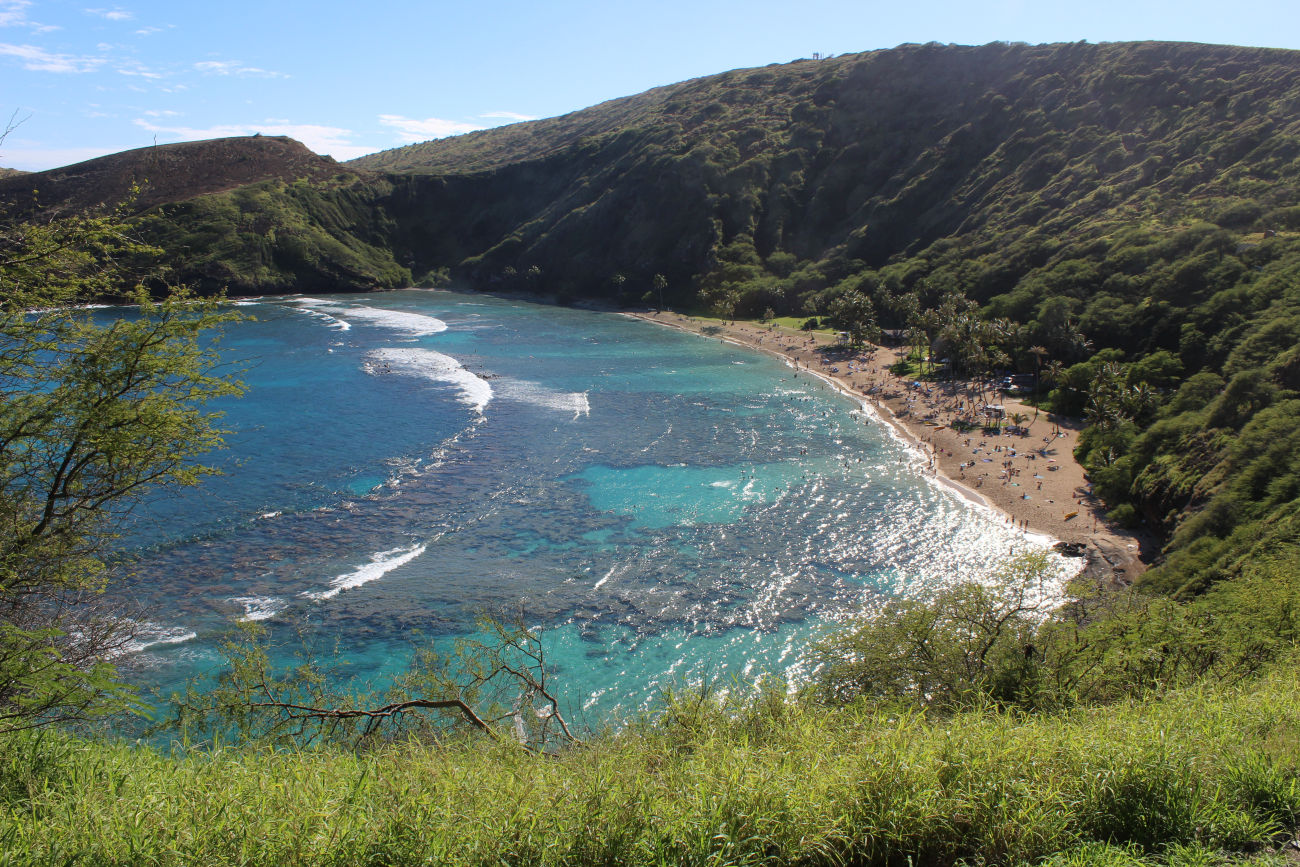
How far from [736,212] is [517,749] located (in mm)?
137939

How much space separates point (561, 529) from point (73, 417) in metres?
33.0

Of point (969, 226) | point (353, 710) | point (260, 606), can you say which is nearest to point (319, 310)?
point (260, 606)

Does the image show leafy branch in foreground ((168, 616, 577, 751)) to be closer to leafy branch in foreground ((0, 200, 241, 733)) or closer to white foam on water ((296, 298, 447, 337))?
leafy branch in foreground ((0, 200, 241, 733))

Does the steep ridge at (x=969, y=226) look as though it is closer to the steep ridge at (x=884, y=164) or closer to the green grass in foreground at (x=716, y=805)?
the steep ridge at (x=884, y=164)

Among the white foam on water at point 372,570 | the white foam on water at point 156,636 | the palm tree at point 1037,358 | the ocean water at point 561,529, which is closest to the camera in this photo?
the white foam on water at point 156,636

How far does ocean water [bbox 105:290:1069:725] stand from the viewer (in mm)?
31219

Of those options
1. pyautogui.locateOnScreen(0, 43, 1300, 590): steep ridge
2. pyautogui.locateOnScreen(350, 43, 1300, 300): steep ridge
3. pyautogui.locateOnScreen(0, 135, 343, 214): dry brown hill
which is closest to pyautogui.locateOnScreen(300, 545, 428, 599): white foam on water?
pyautogui.locateOnScreen(0, 43, 1300, 590): steep ridge

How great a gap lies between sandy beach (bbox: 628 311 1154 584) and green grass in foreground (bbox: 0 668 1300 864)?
107 feet

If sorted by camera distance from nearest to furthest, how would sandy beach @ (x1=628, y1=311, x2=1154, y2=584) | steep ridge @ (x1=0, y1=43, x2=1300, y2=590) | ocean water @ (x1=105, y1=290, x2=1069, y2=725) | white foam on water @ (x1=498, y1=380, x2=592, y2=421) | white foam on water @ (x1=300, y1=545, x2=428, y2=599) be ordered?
ocean water @ (x1=105, y1=290, x2=1069, y2=725) < white foam on water @ (x1=300, y1=545, x2=428, y2=599) < sandy beach @ (x1=628, y1=311, x2=1154, y2=584) < steep ridge @ (x1=0, y1=43, x2=1300, y2=590) < white foam on water @ (x1=498, y1=380, x2=592, y2=421)

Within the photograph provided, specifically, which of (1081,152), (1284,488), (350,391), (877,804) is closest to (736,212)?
(1081,152)

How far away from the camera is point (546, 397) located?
73.0m

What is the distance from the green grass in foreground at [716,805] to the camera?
7535 millimetres

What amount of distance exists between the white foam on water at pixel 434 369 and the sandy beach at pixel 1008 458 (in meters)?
38.0

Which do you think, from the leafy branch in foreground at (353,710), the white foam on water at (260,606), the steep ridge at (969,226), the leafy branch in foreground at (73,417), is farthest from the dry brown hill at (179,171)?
the leafy branch in foreground at (73,417)
